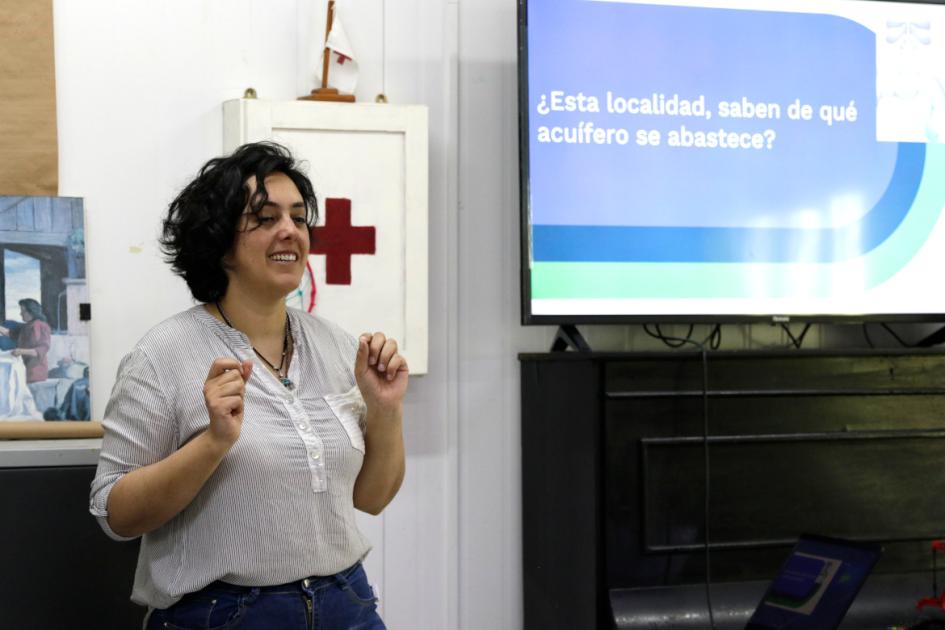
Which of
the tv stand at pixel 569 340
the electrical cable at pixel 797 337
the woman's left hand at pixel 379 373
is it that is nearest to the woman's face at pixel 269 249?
the woman's left hand at pixel 379 373

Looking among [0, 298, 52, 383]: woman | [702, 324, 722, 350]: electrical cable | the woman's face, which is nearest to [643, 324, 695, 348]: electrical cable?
[702, 324, 722, 350]: electrical cable

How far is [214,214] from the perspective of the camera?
5.26 ft

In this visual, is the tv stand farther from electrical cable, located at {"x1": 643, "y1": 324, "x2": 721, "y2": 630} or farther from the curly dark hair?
the curly dark hair

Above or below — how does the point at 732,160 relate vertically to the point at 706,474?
above

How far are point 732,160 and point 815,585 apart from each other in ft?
3.16

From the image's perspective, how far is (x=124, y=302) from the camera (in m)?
2.36

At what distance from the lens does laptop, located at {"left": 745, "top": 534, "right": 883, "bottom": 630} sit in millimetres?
2268

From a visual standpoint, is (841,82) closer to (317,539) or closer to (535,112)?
(535,112)

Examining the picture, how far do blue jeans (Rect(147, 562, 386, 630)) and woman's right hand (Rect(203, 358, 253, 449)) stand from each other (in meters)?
0.22

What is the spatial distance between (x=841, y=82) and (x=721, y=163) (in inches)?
14.3

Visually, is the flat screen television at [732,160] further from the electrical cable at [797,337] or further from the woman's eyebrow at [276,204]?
the woman's eyebrow at [276,204]

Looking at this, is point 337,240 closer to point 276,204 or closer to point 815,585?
point 276,204

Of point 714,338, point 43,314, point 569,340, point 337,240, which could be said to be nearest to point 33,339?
point 43,314

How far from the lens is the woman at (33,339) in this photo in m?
2.26
